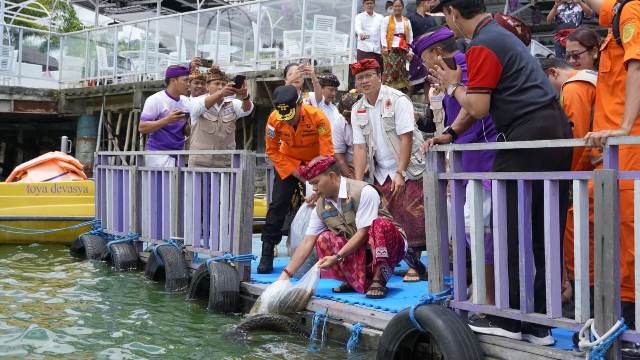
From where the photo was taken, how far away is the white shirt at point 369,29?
11.3 m

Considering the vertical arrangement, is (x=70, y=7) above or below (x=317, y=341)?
above

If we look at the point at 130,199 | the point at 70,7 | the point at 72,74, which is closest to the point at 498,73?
the point at 130,199

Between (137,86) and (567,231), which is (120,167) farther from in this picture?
(137,86)

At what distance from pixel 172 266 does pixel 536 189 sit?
397 cm

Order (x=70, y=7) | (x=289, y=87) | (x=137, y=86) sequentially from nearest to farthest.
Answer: (x=289, y=87) → (x=137, y=86) → (x=70, y=7)

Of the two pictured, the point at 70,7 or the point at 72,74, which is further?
the point at 70,7

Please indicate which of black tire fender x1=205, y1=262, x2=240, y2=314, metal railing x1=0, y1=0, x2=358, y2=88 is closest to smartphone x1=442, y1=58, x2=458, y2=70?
black tire fender x1=205, y1=262, x2=240, y2=314

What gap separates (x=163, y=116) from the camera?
722 centimetres

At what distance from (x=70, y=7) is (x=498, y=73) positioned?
2825 centimetres

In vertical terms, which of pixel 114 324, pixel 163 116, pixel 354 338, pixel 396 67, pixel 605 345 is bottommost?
pixel 114 324

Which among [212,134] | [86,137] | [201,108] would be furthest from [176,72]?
[86,137]

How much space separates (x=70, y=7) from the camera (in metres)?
28.5

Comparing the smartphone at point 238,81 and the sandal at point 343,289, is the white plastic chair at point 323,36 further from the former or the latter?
the sandal at point 343,289

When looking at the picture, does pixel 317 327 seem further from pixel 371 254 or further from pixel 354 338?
pixel 371 254
